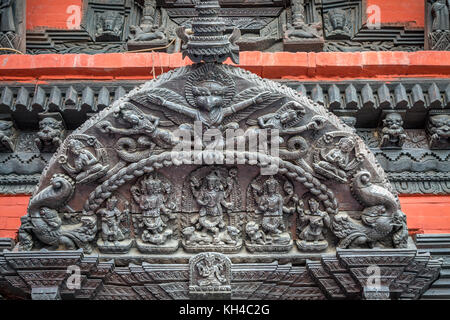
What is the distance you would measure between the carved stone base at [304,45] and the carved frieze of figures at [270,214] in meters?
2.25

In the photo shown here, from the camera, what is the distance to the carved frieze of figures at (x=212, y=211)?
16.6ft

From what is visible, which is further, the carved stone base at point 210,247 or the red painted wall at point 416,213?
the red painted wall at point 416,213

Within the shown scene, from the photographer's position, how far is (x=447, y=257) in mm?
5445

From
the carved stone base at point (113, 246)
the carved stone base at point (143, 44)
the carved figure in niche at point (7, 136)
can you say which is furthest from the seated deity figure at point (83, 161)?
the carved stone base at point (143, 44)

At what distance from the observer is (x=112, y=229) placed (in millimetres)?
5020

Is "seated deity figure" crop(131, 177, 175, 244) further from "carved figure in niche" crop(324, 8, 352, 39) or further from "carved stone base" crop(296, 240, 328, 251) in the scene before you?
"carved figure in niche" crop(324, 8, 352, 39)

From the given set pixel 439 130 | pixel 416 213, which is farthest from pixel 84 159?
pixel 439 130

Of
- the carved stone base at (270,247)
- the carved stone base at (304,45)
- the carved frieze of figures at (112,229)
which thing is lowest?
the carved stone base at (270,247)

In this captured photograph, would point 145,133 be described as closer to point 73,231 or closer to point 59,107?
point 73,231

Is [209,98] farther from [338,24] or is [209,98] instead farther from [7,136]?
[338,24]

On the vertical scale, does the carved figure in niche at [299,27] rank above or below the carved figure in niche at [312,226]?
above

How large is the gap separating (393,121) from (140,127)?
7.52 ft

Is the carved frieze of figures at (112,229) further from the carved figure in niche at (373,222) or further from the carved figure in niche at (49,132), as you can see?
the carved figure in niche at (373,222)

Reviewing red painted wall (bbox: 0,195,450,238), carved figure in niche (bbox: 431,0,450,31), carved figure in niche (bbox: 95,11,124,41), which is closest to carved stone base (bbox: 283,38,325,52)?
carved figure in niche (bbox: 431,0,450,31)
